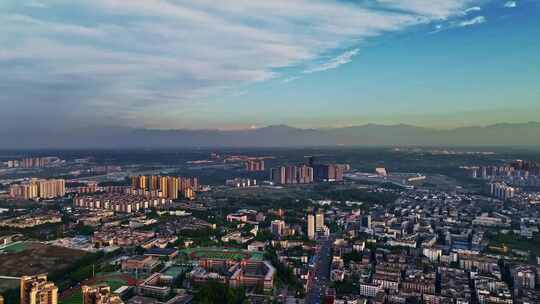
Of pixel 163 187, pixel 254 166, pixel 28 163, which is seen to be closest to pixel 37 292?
pixel 163 187

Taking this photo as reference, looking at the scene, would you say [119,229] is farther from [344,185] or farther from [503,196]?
[503,196]

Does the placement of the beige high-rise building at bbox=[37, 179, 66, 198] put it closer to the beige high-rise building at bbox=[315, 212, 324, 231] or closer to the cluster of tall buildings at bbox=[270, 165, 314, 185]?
the cluster of tall buildings at bbox=[270, 165, 314, 185]

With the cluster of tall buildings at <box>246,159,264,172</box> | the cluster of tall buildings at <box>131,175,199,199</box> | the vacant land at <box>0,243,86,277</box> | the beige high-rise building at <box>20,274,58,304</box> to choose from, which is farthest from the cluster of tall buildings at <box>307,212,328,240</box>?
the cluster of tall buildings at <box>246,159,264,172</box>

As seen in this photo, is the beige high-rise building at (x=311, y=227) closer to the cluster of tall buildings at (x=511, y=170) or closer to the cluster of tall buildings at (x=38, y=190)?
the cluster of tall buildings at (x=38, y=190)

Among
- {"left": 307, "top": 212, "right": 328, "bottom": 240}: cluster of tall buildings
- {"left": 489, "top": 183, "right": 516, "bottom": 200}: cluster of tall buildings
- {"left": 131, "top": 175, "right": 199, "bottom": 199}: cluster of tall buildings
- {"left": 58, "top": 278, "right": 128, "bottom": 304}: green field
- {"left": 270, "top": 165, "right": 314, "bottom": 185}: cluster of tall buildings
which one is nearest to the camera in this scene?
{"left": 58, "top": 278, "right": 128, "bottom": 304}: green field

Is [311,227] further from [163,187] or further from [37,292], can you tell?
[163,187]

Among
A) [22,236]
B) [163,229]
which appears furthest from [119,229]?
[22,236]
